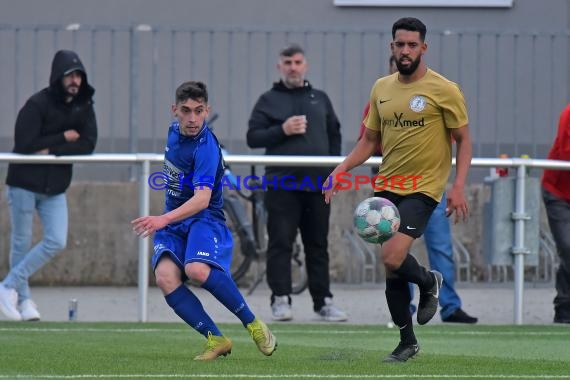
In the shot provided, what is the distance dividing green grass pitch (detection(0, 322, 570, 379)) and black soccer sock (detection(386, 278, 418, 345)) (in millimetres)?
168

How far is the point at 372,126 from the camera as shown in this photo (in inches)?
372

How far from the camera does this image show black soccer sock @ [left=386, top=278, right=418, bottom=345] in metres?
9.11

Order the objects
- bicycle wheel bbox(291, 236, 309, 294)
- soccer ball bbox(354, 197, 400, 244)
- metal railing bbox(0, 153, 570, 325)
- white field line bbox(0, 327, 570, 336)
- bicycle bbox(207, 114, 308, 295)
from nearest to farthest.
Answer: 1. soccer ball bbox(354, 197, 400, 244)
2. white field line bbox(0, 327, 570, 336)
3. metal railing bbox(0, 153, 570, 325)
4. bicycle wheel bbox(291, 236, 309, 294)
5. bicycle bbox(207, 114, 308, 295)

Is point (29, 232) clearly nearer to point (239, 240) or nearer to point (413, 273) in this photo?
point (239, 240)

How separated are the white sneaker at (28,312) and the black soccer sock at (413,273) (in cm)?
422

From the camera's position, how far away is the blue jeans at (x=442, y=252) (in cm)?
1262

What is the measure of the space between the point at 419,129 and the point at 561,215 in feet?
12.3

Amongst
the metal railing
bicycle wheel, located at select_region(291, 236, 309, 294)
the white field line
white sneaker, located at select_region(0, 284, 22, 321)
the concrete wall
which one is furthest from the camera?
the concrete wall

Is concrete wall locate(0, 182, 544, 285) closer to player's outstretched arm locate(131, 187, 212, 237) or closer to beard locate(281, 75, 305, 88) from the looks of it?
beard locate(281, 75, 305, 88)

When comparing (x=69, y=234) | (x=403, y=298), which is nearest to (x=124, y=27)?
(x=69, y=234)

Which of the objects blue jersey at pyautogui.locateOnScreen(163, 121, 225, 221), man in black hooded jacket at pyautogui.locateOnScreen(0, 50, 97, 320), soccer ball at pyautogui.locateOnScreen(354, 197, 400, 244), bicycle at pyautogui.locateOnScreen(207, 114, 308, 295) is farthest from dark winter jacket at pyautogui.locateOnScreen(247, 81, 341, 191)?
soccer ball at pyautogui.locateOnScreen(354, 197, 400, 244)

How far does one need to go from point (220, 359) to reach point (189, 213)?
37.5 inches

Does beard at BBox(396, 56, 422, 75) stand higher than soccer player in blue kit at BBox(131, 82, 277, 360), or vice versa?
beard at BBox(396, 56, 422, 75)

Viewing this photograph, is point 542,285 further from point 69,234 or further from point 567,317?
point 69,234
